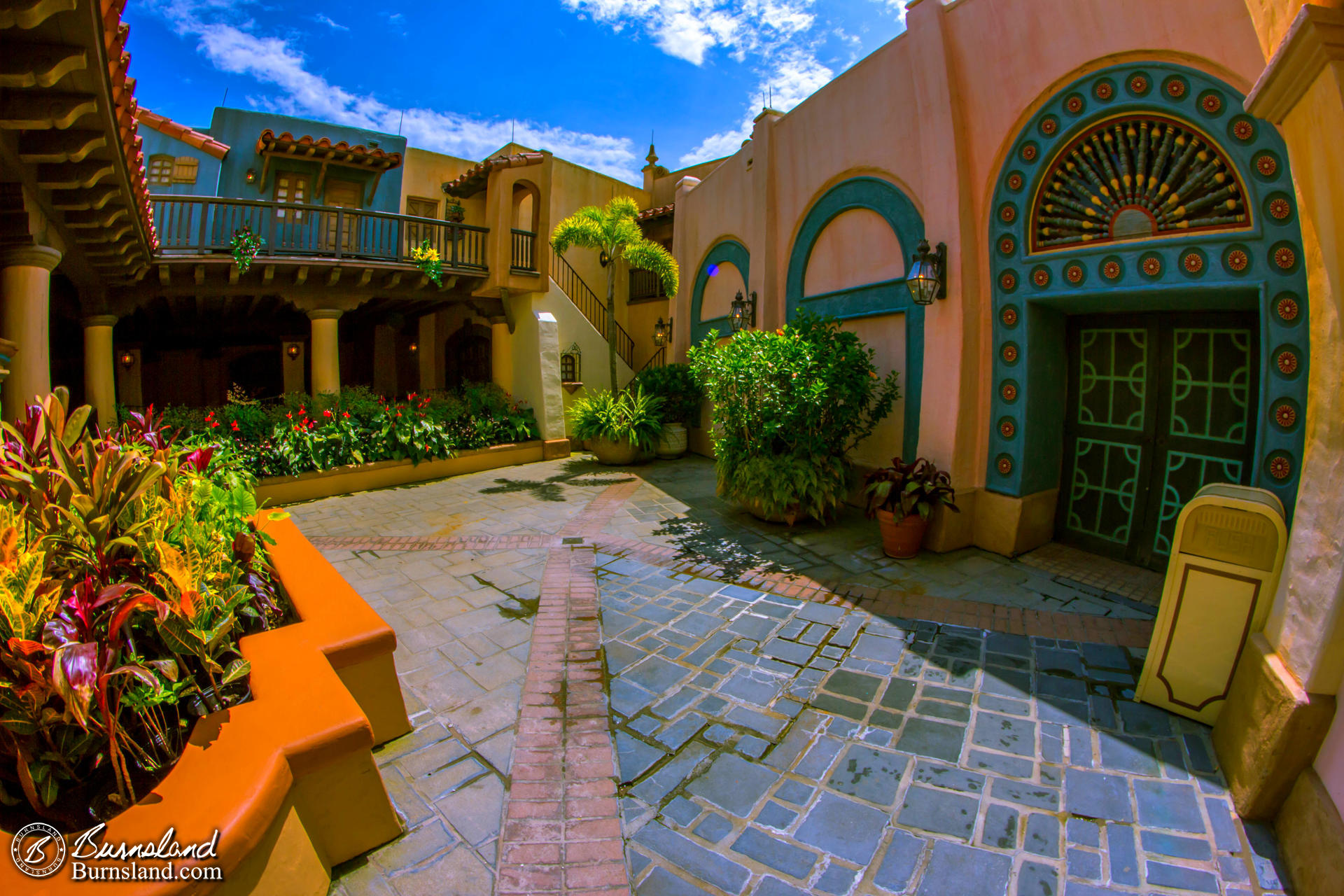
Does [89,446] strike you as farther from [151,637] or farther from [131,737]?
[131,737]

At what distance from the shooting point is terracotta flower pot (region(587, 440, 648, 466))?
36.2ft

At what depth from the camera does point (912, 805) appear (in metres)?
2.71

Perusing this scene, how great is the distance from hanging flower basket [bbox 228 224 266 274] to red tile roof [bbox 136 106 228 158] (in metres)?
5.38

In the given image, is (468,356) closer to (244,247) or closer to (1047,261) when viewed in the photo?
(244,247)

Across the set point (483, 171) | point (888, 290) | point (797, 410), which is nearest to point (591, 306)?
point (483, 171)

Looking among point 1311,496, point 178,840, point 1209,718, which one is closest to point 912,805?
point 1209,718

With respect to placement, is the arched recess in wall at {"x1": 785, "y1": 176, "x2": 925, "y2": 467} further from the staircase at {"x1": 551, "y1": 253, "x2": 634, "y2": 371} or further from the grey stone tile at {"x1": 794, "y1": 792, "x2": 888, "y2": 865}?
the staircase at {"x1": 551, "y1": 253, "x2": 634, "y2": 371}

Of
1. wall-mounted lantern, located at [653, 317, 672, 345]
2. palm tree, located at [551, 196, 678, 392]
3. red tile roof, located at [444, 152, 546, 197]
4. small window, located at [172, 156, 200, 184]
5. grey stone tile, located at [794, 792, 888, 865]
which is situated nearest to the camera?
grey stone tile, located at [794, 792, 888, 865]

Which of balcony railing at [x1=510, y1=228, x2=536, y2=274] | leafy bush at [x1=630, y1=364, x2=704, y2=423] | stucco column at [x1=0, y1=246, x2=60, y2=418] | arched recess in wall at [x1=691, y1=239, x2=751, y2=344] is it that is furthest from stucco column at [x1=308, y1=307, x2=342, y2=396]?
arched recess in wall at [x1=691, y1=239, x2=751, y2=344]

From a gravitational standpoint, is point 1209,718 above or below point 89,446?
below

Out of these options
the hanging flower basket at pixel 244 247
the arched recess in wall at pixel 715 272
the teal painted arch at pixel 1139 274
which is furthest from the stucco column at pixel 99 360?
the teal painted arch at pixel 1139 274

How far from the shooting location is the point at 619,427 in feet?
35.9

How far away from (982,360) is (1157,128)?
2.23 m

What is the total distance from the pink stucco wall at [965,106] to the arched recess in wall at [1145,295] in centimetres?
A: 15
